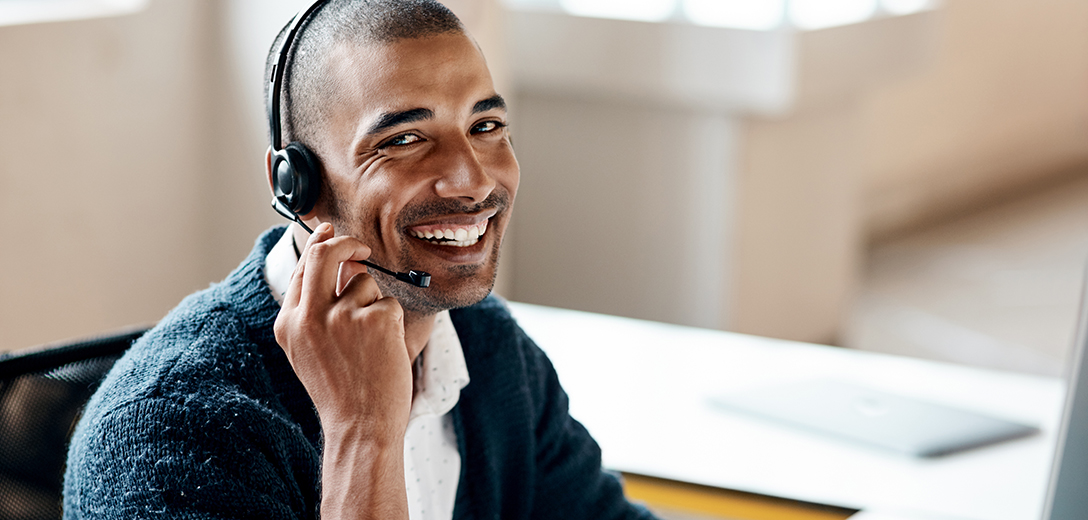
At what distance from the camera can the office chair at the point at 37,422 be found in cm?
114

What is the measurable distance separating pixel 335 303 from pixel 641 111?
9.60 feet

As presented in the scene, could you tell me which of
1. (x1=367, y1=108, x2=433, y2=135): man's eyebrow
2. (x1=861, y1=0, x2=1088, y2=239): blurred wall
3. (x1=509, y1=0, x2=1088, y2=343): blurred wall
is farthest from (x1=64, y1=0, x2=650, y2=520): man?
(x1=861, y1=0, x2=1088, y2=239): blurred wall

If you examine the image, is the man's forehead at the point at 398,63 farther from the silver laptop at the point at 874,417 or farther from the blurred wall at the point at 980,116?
the blurred wall at the point at 980,116

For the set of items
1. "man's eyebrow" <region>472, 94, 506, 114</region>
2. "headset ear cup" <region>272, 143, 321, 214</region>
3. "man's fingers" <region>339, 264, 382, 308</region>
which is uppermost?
"man's eyebrow" <region>472, 94, 506, 114</region>

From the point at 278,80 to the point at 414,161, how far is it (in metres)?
0.15

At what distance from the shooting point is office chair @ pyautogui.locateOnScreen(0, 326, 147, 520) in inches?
45.1

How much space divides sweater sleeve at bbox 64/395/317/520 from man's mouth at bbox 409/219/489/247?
0.21m

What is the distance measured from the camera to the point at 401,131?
102 centimetres

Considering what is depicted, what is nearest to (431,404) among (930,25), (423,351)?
(423,351)

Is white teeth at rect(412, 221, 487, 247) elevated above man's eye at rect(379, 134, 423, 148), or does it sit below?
below

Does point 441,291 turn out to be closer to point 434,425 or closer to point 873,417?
point 434,425

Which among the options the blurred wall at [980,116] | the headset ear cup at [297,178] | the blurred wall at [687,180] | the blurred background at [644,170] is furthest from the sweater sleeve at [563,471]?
the blurred wall at [980,116]

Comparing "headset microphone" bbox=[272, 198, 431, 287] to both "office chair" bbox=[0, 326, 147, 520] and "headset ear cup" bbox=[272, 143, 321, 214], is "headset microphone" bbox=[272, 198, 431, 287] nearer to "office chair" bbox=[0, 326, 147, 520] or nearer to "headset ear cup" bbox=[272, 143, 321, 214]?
"headset ear cup" bbox=[272, 143, 321, 214]

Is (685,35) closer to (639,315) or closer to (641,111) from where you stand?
(641,111)
